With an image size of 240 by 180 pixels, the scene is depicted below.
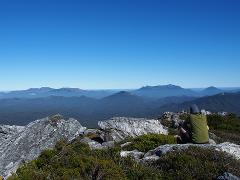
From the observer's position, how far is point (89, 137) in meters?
26.5

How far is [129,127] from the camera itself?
2975 centimetres

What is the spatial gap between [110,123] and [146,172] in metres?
16.4

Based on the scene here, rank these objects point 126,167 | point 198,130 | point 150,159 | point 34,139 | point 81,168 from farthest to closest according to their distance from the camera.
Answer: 1. point 34,139
2. point 198,130
3. point 150,159
4. point 126,167
5. point 81,168

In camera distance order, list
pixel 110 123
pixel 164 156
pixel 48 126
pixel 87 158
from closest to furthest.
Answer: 1. pixel 87 158
2. pixel 164 156
3. pixel 48 126
4. pixel 110 123

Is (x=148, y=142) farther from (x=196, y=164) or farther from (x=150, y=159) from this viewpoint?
(x=196, y=164)

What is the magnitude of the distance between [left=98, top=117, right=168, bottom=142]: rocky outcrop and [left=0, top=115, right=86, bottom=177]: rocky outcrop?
2.06 m

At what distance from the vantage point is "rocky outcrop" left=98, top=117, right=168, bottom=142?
28.1 metres

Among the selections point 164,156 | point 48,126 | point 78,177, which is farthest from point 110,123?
point 78,177

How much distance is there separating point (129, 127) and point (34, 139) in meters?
7.47

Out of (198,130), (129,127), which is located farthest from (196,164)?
(129,127)

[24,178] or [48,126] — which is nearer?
[24,178]

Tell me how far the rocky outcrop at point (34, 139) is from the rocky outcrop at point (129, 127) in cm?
206

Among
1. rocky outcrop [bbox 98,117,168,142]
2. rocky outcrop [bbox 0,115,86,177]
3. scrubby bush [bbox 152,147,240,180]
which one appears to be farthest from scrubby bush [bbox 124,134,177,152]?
rocky outcrop [bbox 0,115,86,177]

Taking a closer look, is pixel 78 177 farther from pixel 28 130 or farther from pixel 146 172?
pixel 28 130
